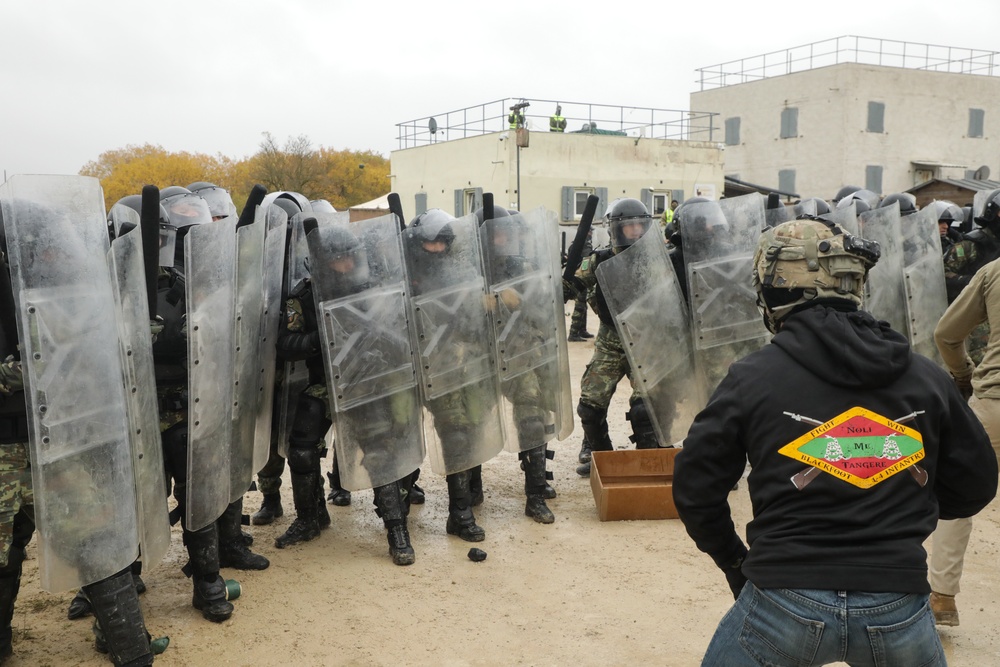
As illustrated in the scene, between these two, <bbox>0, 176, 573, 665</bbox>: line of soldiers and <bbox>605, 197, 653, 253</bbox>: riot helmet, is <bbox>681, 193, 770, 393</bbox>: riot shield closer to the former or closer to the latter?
<bbox>605, 197, 653, 253</bbox>: riot helmet

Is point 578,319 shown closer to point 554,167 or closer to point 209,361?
point 209,361

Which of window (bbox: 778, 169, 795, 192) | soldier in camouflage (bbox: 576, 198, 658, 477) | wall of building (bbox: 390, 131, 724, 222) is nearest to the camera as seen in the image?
soldier in camouflage (bbox: 576, 198, 658, 477)

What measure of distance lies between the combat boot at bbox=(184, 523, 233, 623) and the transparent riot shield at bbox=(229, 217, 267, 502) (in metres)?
0.29

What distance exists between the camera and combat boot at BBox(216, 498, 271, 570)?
4410 mm

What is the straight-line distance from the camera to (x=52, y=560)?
293cm

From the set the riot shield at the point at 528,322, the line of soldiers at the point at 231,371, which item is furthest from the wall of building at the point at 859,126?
the line of soldiers at the point at 231,371

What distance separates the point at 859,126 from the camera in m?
30.7

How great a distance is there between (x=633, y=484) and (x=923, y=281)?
258 cm

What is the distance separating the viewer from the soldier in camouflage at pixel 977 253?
587cm

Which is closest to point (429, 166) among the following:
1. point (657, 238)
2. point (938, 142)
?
point (938, 142)

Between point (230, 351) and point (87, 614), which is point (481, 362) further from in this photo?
point (87, 614)

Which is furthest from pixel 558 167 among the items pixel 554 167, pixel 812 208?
pixel 812 208

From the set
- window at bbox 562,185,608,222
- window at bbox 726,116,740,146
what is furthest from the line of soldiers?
window at bbox 726,116,740,146

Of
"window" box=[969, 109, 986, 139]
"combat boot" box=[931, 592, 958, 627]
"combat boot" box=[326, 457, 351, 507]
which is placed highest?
"window" box=[969, 109, 986, 139]
